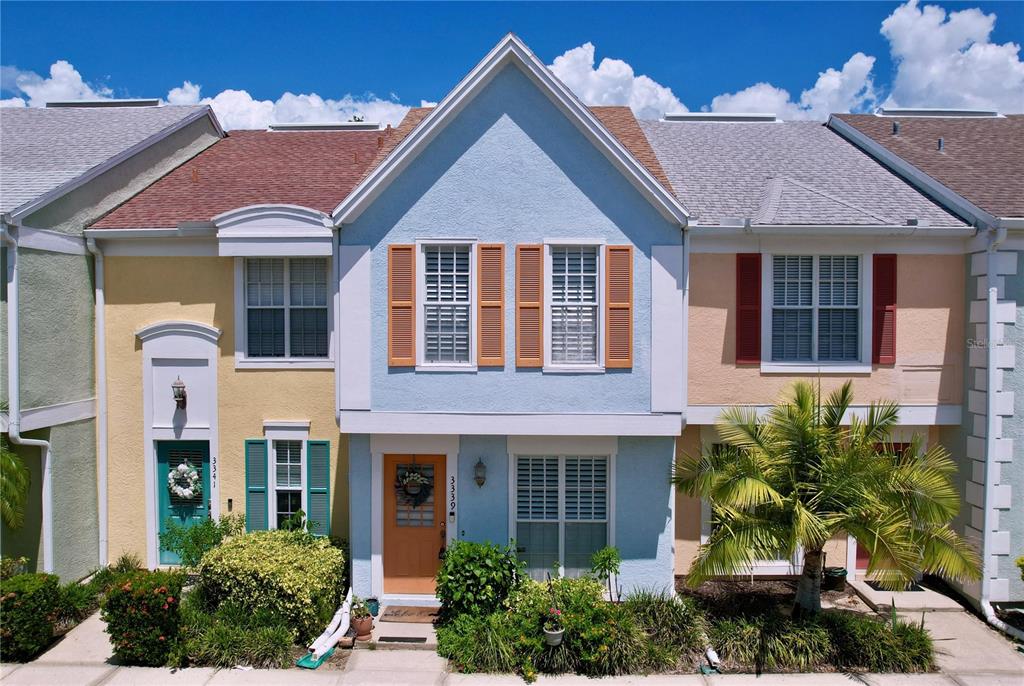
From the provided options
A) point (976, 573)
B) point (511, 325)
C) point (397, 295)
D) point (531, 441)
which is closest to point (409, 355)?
point (397, 295)

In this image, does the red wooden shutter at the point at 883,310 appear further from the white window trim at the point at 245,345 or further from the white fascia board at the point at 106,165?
the white fascia board at the point at 106,165

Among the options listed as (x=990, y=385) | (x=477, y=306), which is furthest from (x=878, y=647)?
(x=477, y=306)

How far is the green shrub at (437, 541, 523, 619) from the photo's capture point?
9180 mm

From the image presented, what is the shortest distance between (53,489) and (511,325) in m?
8.01

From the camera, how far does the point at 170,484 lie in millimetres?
11555

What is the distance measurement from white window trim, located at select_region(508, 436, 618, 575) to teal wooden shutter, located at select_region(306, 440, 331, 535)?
346cm

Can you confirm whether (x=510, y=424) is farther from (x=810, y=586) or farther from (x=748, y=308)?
(x=810, y=586)

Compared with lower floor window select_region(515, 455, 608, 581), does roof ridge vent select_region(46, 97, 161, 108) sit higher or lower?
higher

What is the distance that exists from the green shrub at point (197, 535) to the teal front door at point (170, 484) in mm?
149

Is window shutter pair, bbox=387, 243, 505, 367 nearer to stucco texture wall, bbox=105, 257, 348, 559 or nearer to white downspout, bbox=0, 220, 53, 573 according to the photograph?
stucco texture wall, bbox=105, 257, 348, 559

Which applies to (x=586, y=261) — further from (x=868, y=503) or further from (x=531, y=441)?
(x=868, y=503)

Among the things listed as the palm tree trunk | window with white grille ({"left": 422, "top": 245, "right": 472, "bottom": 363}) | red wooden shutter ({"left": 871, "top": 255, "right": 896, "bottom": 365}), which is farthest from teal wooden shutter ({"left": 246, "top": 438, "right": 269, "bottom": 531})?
red wooden shutter ({"left": 871, "top": 255, "right": 896, "bottom": 365})

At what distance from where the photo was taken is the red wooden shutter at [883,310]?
431 inches

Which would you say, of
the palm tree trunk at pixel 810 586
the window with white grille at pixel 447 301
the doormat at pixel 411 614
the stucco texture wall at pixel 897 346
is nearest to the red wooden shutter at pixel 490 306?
the window with white grille at pixel 447 301
